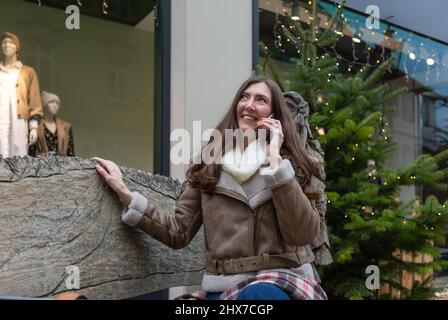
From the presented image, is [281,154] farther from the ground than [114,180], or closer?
farther from the ground

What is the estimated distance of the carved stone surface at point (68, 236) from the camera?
2.05 m

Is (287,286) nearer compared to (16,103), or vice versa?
(287,286)

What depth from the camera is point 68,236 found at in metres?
2.25

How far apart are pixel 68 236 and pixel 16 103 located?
114 inches

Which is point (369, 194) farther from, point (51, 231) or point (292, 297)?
point (51, 231)

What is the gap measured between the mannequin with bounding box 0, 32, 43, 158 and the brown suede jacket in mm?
2628

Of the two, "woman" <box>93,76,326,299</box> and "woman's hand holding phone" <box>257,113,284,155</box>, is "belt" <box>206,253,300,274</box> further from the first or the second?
"woman's hand holding phone" <box>257,113,284,155</box>

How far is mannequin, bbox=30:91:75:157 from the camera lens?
15.9 ft

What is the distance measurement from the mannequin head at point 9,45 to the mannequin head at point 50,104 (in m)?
0.46

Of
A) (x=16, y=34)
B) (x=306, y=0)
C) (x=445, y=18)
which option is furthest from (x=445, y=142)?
(x=16, y=34)

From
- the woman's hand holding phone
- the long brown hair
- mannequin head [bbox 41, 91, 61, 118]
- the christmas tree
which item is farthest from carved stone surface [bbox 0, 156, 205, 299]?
mannequin head [bbox 41, 91, 61, 118]

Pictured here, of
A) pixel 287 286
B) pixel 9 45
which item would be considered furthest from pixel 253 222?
pixel 9 45

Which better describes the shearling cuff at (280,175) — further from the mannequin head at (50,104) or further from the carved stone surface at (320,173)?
the mannequin head at (50,104)

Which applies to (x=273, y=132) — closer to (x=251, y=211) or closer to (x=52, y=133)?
(x=251, y=211)
